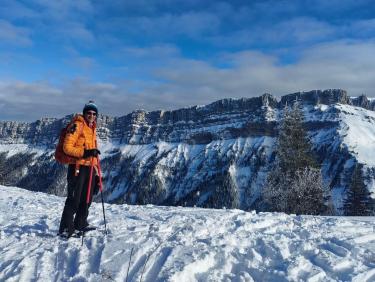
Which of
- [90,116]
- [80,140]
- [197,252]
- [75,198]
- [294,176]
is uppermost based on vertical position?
[90,116]

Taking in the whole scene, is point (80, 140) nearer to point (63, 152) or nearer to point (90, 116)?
point (63, 152)

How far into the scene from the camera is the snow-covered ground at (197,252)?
7285 millimetres


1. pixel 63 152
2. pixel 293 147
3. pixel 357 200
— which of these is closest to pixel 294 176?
pixel 293 147

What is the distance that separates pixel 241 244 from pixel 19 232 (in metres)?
5.44

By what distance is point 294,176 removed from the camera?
3797 centimetres

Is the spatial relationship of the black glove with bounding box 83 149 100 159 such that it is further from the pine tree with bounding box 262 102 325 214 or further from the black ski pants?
the pine tree with bounding box 262 102 325 214

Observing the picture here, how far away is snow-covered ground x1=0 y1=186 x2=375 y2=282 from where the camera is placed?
729cm

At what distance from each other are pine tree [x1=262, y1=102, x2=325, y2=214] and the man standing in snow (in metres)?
27.3

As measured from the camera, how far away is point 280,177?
38.7 meters

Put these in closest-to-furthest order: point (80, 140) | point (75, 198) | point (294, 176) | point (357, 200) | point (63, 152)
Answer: point (63, 152) → point (80, 140) → point (75, 198) → point (294, 176) → point (357, 200)

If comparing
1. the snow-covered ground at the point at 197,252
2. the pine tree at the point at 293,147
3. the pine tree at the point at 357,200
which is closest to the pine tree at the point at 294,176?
the pine tree at the point at 293,147

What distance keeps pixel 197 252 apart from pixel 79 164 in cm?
348

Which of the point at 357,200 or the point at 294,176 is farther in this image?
the point at 357,200

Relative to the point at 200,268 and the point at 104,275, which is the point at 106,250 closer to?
the point at 104,275
